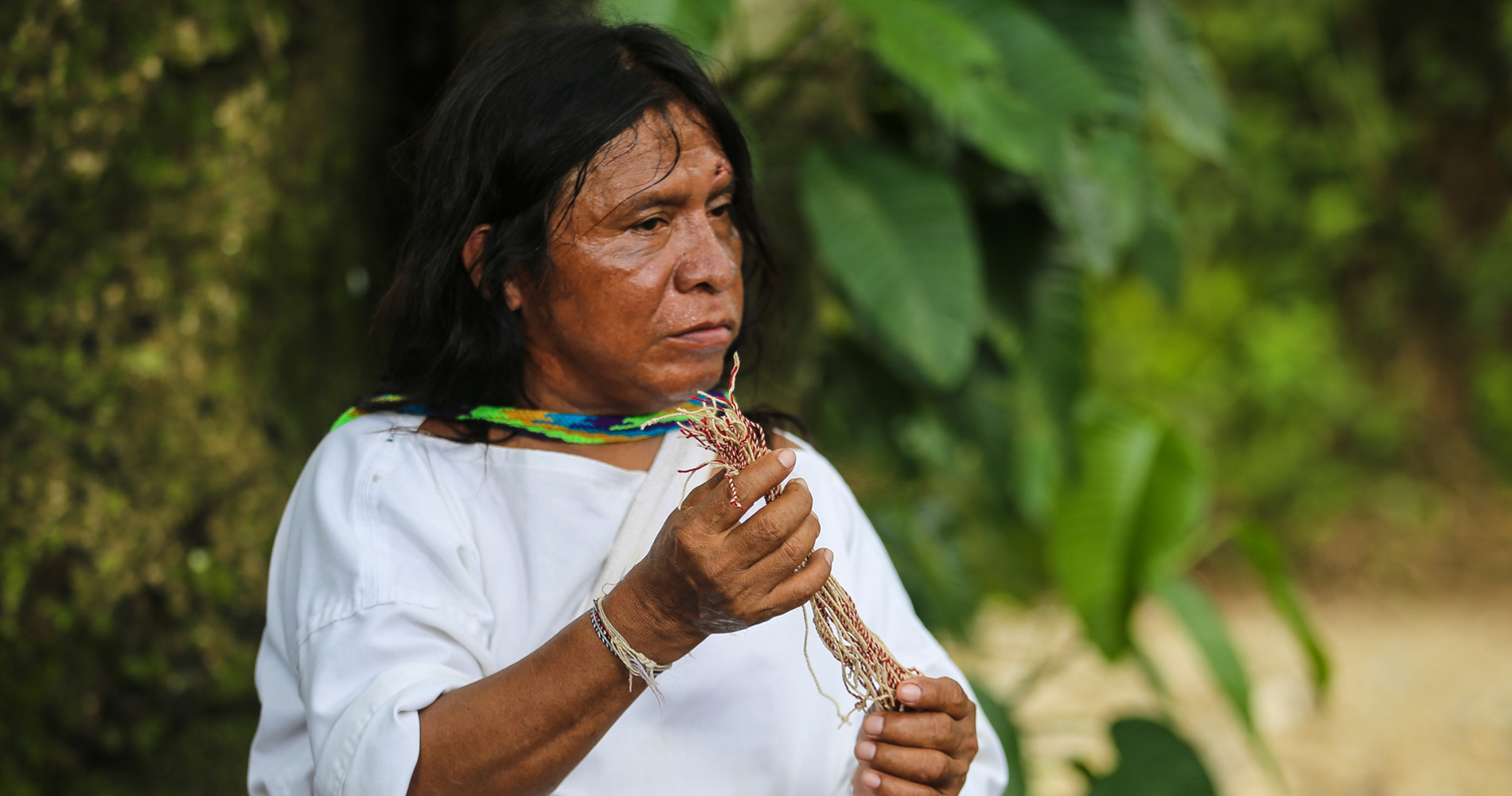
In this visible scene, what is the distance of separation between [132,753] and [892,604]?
4.78 feet

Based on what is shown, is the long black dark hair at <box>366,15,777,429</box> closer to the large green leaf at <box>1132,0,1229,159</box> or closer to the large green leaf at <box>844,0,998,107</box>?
the large green leaf at <box>844,0,998,107</box>

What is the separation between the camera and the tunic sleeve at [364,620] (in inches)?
40.5

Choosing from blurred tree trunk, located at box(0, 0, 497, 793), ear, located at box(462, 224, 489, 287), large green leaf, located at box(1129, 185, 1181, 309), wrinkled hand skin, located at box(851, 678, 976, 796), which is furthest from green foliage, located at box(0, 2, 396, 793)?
large green leaf, located at box(1129, 185, 1181, 309)

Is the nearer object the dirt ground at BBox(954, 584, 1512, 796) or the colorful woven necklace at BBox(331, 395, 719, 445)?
the colorful woven necklace at BBox(331, 395, 719, 445)

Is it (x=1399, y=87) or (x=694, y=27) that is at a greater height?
(x=694, y=27)

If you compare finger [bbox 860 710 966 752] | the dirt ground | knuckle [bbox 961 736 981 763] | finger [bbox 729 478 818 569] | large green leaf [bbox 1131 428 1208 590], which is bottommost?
the dirt ground

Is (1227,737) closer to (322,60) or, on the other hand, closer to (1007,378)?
(1007,378)

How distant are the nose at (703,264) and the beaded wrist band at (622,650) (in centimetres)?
35

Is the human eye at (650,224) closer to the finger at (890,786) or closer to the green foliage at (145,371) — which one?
the finger at (890,786)

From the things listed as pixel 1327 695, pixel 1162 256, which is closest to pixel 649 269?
pixel 1162 256

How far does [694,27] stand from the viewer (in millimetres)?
1973

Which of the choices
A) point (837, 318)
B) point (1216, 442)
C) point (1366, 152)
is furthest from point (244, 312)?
point (1366, 152)

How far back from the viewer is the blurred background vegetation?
76.9 inches

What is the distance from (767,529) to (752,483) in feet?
0.13
